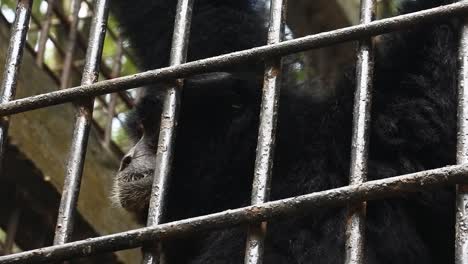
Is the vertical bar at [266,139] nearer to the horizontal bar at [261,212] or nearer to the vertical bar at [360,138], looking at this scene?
the horizontal bar at [261,212]

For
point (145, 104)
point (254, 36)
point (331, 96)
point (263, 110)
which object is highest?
point (254, 36)

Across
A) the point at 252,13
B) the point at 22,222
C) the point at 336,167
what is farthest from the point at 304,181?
the point at 22,222

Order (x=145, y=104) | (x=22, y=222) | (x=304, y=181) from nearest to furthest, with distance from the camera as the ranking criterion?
(x=304, y=181), (x=145, y=104), (x=22, y=222)

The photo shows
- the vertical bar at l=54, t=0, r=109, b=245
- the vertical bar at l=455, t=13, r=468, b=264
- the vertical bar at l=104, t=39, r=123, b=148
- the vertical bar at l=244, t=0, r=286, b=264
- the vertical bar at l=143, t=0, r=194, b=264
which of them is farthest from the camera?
the vertical bar at l=104, t=39, r=123, b=148

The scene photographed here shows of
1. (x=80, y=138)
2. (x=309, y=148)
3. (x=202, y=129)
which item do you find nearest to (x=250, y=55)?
(x=80, y=138)

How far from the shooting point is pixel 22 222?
6.59 m

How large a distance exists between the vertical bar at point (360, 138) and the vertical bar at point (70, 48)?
4.40 m

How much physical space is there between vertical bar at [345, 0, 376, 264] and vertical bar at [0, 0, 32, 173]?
1265 millimetres

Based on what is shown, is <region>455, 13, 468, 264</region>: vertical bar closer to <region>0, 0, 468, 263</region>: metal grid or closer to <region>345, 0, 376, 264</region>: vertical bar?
<region>0, 0, 468, 263</region>: metal grid

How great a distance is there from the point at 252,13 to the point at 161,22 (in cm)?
48

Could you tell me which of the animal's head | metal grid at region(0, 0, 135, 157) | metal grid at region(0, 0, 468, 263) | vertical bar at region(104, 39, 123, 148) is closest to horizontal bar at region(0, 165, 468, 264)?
metal grid at region(0, 0, 468, 263)

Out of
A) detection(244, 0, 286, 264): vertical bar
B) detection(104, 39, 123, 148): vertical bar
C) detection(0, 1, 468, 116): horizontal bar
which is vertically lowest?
detection(244, 0, 286, 264): vertical bar

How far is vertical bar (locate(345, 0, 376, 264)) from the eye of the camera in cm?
277

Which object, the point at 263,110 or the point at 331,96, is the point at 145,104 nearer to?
the point at 331,96
